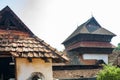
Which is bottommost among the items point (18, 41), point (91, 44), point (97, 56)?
point (97, 56)

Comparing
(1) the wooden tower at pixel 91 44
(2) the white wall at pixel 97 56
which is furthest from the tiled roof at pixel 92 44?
(2) the white wall at pixel 97 56

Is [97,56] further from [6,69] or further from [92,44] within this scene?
[6,69]

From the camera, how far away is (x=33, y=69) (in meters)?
9.91

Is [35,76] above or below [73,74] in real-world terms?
above

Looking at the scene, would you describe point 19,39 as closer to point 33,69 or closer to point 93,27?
point 33,69

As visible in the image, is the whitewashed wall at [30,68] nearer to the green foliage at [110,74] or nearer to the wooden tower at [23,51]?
the wooden tower at [23,51]

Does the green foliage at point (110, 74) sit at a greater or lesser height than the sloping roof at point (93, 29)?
lesser

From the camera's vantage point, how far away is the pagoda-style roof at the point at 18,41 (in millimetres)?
9779

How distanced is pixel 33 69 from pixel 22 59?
661 mm

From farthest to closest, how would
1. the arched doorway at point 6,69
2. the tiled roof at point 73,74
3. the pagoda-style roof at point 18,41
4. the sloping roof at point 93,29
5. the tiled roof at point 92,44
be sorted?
the sloping roof at point 93,29 < the tiled roof at point 92,44 < the tiled roof at point 73,74 < the arched doorway at point 6,69 < the pagoda-style roof at point 18,41

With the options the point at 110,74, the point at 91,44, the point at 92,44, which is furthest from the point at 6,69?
the point at 92,44

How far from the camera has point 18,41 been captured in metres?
10.6

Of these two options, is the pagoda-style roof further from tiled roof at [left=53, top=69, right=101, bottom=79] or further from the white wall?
the white wall

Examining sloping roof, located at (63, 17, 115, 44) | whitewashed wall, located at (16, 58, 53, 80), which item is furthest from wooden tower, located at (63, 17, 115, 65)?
whitewashed wall, located at (16, 58, 53, 80)
